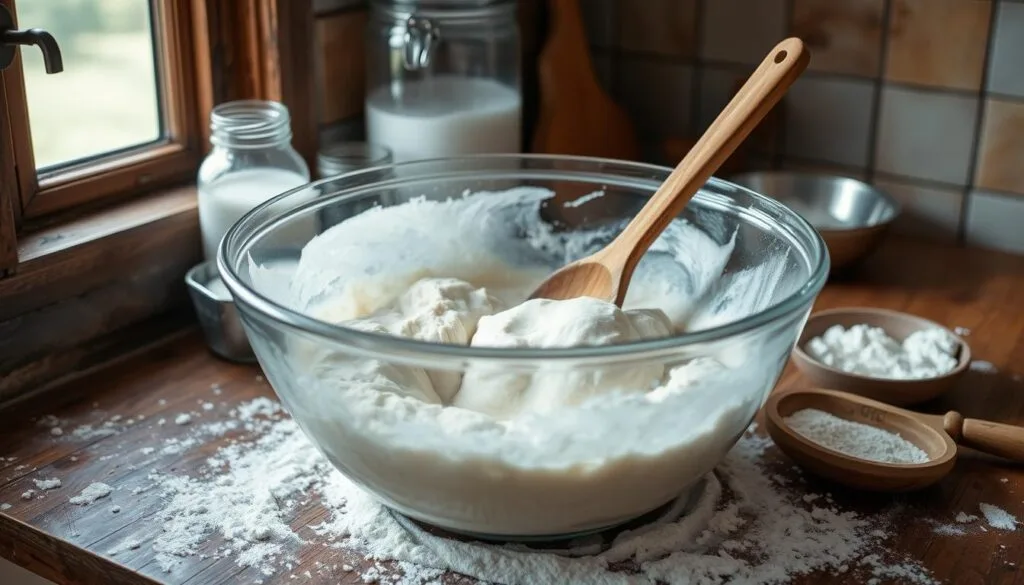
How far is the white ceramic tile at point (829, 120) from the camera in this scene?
53.4 inches

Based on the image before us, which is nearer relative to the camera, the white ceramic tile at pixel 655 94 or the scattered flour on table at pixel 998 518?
the scattered flour on table at pixel 998 518

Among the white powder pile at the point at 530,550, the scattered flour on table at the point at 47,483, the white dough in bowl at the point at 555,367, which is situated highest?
the white dough in bowl at the point at 555,367

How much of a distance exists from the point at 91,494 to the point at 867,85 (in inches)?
37.9

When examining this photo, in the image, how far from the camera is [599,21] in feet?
4.93

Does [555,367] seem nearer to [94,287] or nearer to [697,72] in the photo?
[94,287]

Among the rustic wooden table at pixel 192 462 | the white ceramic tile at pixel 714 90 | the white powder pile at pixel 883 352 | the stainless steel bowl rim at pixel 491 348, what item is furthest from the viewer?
the white ceramic tile at pixel 714 90

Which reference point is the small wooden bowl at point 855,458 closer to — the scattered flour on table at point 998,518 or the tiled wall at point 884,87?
the scattered flour on table at point 998,518

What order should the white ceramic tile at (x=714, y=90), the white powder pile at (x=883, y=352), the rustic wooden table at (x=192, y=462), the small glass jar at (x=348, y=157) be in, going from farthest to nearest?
1. the white ceramic tile at (x=714, y=90)
2. the small glass jar at (x=348, y=157)
3. the white powder pile at (x=883, y=352)
4. the rustic wooden table at (x=192, y=462)

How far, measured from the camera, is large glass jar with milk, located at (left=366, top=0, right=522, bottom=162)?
1220 millimetres

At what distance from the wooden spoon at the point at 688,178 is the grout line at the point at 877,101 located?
1.57 feet

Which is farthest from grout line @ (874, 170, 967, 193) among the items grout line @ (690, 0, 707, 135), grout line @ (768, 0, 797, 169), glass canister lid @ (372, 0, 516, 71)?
glass canister lid @ (372, 0, 516, 71)

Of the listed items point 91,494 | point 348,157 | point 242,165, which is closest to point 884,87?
point 348,157

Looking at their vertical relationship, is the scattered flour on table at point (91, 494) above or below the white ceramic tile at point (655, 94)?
below

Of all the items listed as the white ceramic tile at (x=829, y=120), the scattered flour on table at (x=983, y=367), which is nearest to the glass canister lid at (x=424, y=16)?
the white ceramic tile at (x=829, y=120)
